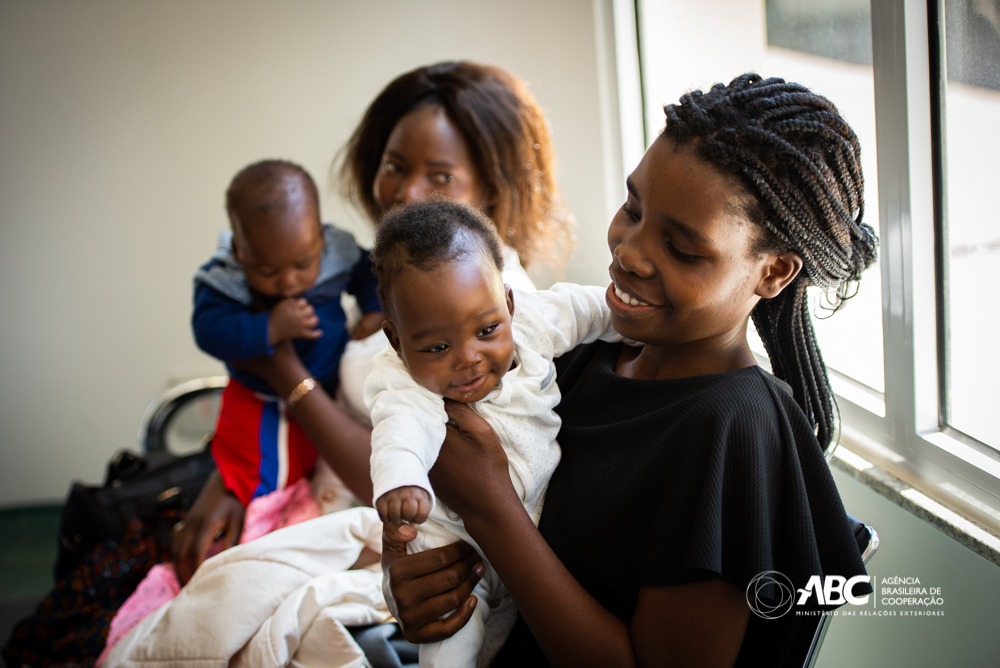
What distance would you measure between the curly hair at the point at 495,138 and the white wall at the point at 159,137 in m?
0.96

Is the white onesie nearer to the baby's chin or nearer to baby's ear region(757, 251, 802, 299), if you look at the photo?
the baby's chin

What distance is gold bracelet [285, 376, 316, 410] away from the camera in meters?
1.86

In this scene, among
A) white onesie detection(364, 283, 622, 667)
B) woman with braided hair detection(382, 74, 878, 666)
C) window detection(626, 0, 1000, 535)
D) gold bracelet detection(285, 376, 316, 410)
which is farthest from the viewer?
gold bracelet detection(285, 376, 316, 410)

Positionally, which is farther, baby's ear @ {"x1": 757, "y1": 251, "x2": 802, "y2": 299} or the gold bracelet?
the gold bracelet

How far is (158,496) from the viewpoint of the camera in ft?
7.29

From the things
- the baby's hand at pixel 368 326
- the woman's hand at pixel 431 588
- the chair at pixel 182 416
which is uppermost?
the baby's hand at pixel 368 326

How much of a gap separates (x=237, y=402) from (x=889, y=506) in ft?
4.83

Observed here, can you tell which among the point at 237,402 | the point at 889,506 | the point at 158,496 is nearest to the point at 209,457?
the point at 158,496

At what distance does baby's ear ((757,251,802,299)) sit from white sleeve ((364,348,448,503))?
50cm

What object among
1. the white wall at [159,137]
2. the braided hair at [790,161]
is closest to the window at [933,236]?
the braided hair at [790,161]

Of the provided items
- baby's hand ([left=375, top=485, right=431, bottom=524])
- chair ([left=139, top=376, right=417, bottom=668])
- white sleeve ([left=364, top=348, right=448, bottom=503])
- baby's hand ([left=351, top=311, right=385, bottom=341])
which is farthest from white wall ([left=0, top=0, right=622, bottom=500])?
baby's hand ([left=375, top=485, right=431, bottom=524])

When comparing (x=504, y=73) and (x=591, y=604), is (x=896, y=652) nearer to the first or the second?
(x=591, y=604)

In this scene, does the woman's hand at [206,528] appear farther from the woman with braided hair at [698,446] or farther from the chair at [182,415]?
the chair at [182,415]

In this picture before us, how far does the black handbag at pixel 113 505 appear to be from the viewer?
2.17 metres
